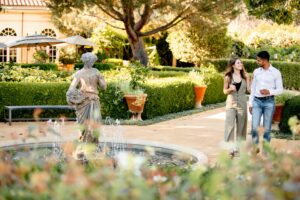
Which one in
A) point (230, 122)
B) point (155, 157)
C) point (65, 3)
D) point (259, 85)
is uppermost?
point (65, 3)

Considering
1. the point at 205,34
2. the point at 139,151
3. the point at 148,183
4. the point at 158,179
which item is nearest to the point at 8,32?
the point at 205,34

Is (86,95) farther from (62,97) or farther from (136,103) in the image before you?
(62,97)

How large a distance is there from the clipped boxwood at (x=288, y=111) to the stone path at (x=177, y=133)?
2.32 ft

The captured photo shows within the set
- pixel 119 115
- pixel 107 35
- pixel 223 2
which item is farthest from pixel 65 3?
pixel 119 115

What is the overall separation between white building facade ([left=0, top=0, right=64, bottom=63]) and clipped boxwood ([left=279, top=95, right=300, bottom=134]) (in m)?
22.9

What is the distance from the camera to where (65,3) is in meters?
22.9

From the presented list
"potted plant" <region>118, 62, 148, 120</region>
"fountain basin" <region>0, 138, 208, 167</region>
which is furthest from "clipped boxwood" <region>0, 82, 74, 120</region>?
"fountain basin" <region>0, 138, 208, 167</region>

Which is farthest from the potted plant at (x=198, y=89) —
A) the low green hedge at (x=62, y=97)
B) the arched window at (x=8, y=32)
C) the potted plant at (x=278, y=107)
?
the arched window at (x=8, y=32)

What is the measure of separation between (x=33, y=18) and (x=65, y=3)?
38.4 ft

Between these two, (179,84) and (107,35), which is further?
(107,35)

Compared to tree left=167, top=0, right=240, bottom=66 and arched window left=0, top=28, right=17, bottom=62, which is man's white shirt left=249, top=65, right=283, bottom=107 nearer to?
tree left=167, top=0, right=240, bottom=66

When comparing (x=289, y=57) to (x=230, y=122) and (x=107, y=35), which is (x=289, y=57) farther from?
(x=230, y=122)

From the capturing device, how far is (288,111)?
37.0 feet

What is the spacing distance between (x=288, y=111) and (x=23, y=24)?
81.8 feet
